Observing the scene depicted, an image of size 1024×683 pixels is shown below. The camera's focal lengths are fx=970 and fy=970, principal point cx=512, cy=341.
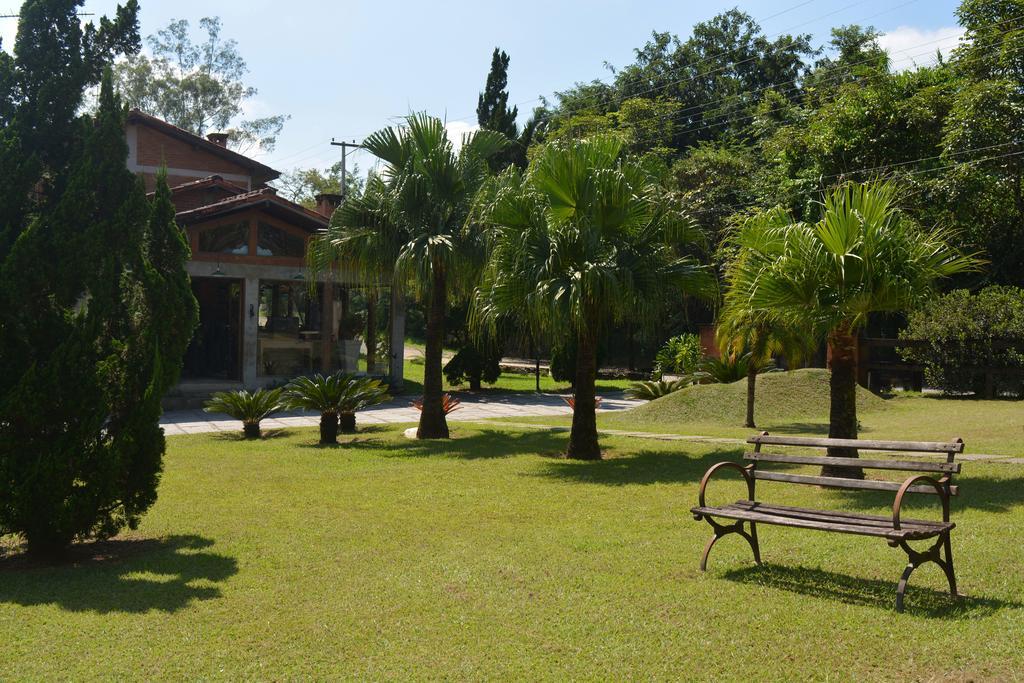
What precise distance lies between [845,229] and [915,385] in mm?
16208

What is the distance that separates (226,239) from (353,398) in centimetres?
951

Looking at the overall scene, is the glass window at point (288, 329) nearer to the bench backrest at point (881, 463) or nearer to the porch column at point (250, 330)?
the porch column at point (250, 330)

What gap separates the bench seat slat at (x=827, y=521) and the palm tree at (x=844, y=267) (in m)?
3.81

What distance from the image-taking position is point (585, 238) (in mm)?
13336

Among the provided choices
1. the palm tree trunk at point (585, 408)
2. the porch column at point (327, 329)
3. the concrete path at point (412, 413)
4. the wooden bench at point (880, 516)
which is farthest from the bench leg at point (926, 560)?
the porch column at point (327, 329)

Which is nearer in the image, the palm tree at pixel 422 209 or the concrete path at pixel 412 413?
the palm tree at pixel 422 209

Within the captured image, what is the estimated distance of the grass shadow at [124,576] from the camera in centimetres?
661

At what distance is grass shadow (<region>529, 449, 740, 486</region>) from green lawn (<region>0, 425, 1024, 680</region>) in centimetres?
119

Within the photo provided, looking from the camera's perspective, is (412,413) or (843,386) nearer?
(843,386)

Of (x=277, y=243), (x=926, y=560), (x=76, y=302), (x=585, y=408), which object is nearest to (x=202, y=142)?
(x=277, y=243)

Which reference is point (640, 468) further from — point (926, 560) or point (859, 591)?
point (926, 560)

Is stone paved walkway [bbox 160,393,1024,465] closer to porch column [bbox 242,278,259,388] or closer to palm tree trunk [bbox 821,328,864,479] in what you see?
porch column [bbox 242,278,259,388]

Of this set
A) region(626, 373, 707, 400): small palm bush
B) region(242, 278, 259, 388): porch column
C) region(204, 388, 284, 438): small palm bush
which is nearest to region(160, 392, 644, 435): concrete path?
region(626, 373, 707, 400): small palm bush

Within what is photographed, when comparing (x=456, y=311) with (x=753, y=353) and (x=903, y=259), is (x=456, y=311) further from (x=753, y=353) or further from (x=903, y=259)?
(x=903, y=259)
